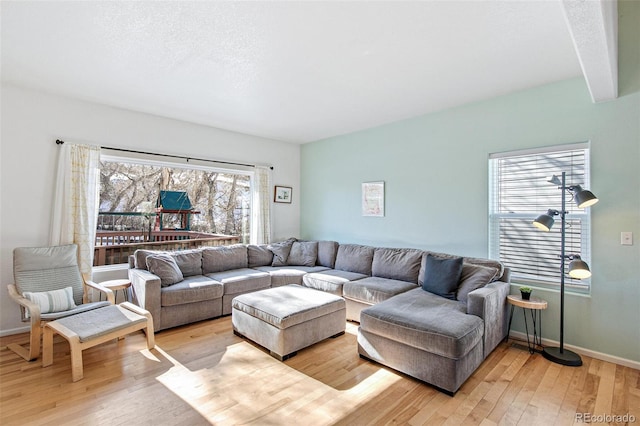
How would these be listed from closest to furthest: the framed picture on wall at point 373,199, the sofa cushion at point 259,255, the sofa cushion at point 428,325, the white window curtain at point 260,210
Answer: the sofa cushion at point 428,325 → the framed picture on wall at point 373,199 → the sofa cushion at point 259,255 → the white window curtain at point 260,210

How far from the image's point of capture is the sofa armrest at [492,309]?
2.52 meters

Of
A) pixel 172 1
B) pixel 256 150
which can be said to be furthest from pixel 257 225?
pixel 172 1

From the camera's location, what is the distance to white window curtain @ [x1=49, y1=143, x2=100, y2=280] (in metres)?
3.38

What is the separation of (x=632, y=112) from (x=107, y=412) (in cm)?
470

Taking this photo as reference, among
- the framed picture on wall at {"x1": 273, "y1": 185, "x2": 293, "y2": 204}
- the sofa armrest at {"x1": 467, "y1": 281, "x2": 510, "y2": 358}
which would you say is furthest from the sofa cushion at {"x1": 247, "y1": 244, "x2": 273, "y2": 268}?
the sofa armrest at {"x1": 467, "y1": 281, "x2": 510, "y2": 358}

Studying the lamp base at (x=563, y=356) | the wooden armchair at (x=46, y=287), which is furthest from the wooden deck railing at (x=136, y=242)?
the lamp base at (x=563, y=356)

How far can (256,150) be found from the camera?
525 cm

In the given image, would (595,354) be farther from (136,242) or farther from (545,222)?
(136,242)

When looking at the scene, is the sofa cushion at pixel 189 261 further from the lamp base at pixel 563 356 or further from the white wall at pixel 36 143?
the lamp base at pixel 563 356

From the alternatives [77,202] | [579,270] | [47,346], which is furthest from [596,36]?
[77,202]

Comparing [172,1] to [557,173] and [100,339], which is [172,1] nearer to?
[100,339]

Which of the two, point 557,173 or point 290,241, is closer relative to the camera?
point 557,173

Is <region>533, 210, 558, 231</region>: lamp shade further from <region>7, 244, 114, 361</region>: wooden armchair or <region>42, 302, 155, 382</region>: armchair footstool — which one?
<region>7, 244, 114, 361</region>: wooden armchair

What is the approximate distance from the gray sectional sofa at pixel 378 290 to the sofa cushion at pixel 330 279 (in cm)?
1
